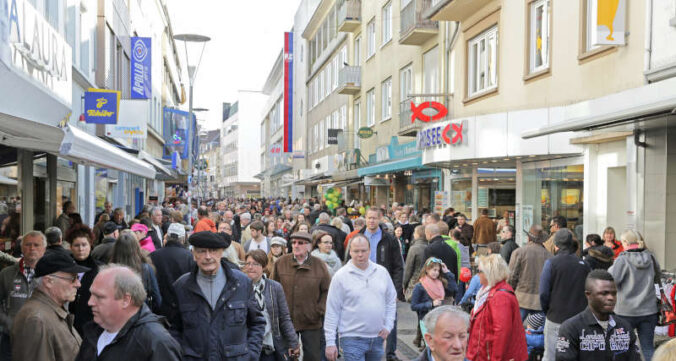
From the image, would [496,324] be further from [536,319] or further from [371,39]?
[371,39]

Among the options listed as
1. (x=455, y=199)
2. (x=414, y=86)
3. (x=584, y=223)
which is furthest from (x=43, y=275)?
(x=414, y=86)

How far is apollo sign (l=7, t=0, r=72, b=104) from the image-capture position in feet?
27.7

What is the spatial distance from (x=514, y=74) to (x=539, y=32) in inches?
47.4

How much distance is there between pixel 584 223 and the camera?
13109 mm

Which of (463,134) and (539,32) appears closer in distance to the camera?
(539,32)

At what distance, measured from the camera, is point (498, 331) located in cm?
536

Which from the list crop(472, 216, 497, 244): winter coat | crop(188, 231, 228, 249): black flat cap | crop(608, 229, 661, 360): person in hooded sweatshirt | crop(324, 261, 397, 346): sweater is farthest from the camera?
crop(472, 216, 497, 244): winter coat

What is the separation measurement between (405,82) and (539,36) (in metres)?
10.3

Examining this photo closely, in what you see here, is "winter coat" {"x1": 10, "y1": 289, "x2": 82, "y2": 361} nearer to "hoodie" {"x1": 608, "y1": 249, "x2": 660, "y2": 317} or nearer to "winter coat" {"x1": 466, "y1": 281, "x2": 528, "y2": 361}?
"winter coat" {"x1": 466, "y1": 281, "x2": 528, "y2": 361}

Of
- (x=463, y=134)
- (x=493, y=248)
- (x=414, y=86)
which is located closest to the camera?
(x=493, y=248)

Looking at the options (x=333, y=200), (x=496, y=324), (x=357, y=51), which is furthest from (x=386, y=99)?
(x=496, y=324)

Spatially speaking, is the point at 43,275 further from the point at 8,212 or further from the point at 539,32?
the point at 539,32

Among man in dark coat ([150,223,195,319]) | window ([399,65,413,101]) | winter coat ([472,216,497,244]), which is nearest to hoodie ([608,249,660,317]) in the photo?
man in dark coat ([150,223,195,319])

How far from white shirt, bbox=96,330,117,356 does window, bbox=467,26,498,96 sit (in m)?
14.3
